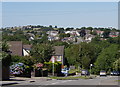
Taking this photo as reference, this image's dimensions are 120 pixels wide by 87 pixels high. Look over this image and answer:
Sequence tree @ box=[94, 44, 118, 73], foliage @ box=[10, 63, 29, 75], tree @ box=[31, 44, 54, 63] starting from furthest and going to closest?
1. tree @ box=[94, 44, 118, 73]
2. tree @ box=[31, 44, 54, 63]
3. foliage @ box=[10, 63, 29, 75]

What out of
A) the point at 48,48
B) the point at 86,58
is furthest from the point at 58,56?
the point at 48,48

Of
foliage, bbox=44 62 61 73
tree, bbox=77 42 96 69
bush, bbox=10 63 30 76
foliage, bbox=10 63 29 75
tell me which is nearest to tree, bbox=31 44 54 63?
tree, bbox=77 42 96 69

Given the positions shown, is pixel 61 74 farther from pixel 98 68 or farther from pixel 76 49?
pixel 76 49

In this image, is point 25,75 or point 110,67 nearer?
point 25,75

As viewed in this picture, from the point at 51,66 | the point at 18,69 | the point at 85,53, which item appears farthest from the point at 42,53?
the point at 18,69

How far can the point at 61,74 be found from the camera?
60.0 meters

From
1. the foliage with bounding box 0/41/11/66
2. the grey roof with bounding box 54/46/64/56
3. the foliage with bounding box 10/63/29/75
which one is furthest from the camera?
the grey roof with bounding box 54/46/64/56

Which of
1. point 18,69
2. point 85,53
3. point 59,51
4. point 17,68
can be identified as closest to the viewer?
point 18,69

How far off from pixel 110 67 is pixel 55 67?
31890 mm

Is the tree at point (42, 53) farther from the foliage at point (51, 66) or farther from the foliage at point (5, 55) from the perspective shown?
the foliage at point (5, 55)

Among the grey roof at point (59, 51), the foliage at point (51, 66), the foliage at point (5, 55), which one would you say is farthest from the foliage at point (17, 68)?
the grey roof at point (59, 51)

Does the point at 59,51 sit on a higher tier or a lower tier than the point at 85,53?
higher

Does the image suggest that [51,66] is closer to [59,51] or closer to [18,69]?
[18,69]

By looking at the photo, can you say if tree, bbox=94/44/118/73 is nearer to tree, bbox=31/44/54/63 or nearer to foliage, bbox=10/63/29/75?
tree, bbox=31/44/54/63
